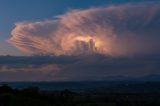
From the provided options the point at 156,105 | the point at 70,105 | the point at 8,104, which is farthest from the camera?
the point at 156,105

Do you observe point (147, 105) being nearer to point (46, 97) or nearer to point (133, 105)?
point (133, 105)

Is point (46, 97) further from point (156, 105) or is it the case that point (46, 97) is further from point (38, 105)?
point (156, 105)

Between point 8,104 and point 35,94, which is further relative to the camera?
point 35,94

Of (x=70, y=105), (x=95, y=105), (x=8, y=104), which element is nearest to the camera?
(x=8, y=104)

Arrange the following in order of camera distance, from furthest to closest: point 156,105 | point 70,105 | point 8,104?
1. point 156,105
2. point 70,105
3. point 8,104

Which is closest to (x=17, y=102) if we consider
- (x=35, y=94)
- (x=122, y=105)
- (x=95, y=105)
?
(x=35, y=94)

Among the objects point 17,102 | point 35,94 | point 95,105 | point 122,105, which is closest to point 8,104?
point 17,102

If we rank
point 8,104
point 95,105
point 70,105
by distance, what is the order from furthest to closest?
point 95,105 → point 70,105 → point 8,104

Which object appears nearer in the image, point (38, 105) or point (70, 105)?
point (38, 105)
